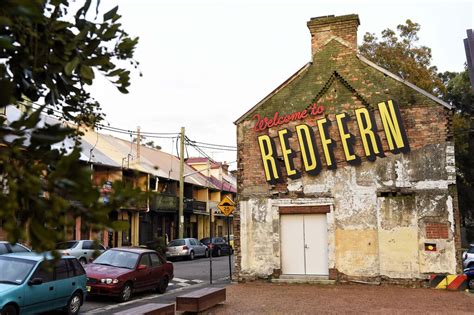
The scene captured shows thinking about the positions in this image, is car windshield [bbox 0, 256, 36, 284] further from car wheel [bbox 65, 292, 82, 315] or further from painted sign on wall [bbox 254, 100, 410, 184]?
painted sign on wall [bbox 254, 100, 410, 184]

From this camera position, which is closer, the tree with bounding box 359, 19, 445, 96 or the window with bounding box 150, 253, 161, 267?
the window with bounding box 150, 253, 161, 267

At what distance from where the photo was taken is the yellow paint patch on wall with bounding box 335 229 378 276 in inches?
647

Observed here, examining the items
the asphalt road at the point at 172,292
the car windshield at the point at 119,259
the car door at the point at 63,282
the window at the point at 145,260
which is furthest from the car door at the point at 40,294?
the window at the point at 145,260

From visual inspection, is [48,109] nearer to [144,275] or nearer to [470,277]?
[144,275]

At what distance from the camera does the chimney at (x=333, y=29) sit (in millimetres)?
17922

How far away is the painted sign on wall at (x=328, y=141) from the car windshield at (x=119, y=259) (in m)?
5.62

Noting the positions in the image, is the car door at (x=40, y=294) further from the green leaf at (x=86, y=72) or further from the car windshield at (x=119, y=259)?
the green leaf at (x=86, y=72)

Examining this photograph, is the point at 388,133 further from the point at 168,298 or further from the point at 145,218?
the point at 145,218

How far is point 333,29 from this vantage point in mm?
18172

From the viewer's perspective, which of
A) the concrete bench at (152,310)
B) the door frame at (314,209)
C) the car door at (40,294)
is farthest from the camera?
the door frame at (314,209)

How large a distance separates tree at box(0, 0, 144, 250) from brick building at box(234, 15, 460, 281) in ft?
46.3

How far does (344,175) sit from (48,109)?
14359mm

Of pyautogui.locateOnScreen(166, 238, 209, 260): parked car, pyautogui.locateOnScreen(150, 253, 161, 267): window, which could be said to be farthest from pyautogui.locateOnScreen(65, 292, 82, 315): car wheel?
pyautogui.locateOnScreen(166, 238, 209, 260): parked car

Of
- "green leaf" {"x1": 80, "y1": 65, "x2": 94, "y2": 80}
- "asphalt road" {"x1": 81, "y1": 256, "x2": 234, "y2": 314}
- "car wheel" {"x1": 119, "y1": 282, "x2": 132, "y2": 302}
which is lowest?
"asphalt road" {"x1": 81, "y1": 256, "x2": 234, "y2": 314}
